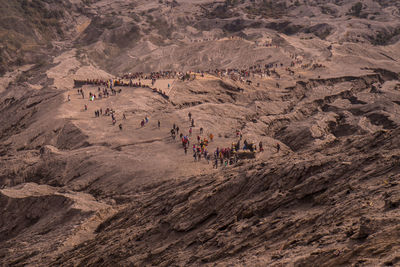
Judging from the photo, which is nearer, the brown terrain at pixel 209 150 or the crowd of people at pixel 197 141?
the brown terrain at pixel 209 150

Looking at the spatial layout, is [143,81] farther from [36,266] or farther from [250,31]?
[250,31]

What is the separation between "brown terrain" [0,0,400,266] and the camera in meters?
14.7

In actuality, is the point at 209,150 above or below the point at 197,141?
above

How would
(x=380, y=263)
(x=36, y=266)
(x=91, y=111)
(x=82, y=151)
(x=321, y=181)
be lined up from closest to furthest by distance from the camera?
(x=380, y=263), (x=321, y=181), (x=36, y=266), (x=82, y=151), (x=91, y=111)

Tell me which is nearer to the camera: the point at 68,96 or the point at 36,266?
the point at 36,266

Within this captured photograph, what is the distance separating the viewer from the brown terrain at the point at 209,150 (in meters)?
14.7

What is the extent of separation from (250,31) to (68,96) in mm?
78449

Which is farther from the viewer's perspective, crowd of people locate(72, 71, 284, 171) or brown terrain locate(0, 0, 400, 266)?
crowd of people locate(72, 71, 284, 171)

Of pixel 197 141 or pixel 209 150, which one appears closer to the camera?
pixel 209 150

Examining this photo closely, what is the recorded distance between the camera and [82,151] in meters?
40.2

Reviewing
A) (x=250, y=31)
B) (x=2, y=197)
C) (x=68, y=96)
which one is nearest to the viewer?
(x=2, y=197)

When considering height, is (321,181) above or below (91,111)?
above

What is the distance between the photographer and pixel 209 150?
38.2 meters

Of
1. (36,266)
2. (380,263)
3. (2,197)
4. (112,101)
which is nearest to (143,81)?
(112,101)
